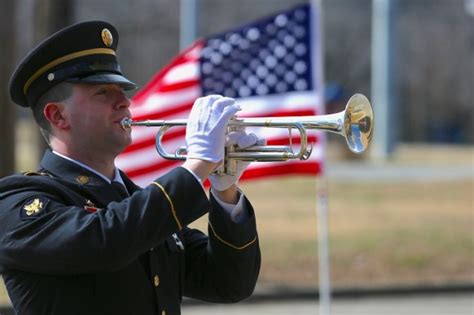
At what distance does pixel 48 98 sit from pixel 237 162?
58 cm

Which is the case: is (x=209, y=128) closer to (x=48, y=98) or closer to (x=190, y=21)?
(x=48, y=98)

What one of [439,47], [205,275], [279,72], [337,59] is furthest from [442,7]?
[205,275]

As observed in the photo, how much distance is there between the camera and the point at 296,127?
324 centimetres

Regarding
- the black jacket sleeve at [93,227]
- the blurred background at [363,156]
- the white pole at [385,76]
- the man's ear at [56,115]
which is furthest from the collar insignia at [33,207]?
the white pole at [385,76]

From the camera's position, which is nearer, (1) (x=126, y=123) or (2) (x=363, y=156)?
(1) (x=126, y=123)

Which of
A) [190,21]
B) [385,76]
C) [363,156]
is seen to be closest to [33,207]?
[190,21]

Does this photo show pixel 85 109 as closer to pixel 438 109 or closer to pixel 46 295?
pixel 46 295

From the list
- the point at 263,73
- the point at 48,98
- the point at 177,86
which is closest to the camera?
the point at 48,98

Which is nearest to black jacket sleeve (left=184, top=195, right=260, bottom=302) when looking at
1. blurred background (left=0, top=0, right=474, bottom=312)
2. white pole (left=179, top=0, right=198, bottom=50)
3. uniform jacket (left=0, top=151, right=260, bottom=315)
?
uniform jacket (left=0, top=151, right=260, bottom=315)

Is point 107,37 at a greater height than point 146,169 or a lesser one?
greater

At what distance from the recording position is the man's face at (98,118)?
9.98 feet

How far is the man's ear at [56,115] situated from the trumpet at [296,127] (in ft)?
0.61

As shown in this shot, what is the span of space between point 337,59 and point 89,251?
4612cm

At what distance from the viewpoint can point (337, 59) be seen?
1906 inches
